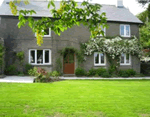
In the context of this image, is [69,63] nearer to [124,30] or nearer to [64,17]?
[124,30]

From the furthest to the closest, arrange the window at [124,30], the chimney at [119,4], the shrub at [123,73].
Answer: the chimney at [119,4] < the window at [124,30] < the shrub at [123,73]

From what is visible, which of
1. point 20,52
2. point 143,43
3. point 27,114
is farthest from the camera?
point 143,43

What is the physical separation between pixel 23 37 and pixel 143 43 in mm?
13718

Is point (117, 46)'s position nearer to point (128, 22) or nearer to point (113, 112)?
point (128, 22)

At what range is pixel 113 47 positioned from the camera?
18.3 m

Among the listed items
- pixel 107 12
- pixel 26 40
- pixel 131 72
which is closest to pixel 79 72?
pixel 131 72

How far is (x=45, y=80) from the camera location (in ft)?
44.4

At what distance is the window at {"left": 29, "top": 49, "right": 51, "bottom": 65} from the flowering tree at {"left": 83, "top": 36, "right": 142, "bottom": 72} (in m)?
3.96

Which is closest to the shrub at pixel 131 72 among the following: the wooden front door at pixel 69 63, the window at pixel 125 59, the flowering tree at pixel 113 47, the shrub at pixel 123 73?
the shrub at pixel 123 73

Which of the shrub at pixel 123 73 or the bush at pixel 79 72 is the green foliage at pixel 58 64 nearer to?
the bush at pixel 79 72

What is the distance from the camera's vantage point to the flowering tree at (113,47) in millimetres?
18125

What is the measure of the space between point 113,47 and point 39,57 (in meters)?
7.75

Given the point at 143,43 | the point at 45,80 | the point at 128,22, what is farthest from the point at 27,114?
the point at 143,43

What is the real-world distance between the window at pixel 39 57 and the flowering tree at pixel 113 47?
13.0 feet
